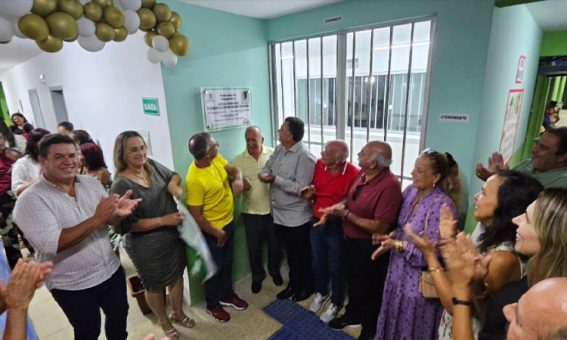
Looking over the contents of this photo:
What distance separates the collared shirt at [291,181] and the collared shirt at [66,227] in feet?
4.13

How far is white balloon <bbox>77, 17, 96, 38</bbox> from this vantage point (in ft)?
5.22

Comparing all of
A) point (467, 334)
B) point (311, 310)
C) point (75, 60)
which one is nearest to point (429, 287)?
point (467, 334)

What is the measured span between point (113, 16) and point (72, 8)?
0.21 meters

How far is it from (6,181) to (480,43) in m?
4.24

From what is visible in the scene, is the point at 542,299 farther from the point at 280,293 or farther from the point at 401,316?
the point at 280,293

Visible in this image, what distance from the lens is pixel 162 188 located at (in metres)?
1.96

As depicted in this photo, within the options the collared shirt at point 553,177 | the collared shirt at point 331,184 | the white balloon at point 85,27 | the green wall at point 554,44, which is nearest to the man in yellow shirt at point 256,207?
the collared shirt at point 331,184

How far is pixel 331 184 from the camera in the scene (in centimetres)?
219

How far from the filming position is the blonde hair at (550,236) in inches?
33.5

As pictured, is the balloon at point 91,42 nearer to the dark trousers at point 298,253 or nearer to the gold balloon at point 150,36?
the gold balloon at point 150,36

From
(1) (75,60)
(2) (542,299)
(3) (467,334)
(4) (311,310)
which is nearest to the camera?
(2) (542,299)

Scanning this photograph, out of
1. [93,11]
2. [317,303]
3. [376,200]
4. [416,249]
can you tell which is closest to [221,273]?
[317,303]

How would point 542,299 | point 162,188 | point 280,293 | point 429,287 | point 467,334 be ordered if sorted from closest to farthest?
1. point 542,299
2. point 467,334
3. point 429,287
4. point 162,188
5. point 280,293

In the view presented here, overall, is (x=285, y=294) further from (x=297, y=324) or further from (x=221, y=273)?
(x=221, y=273)
